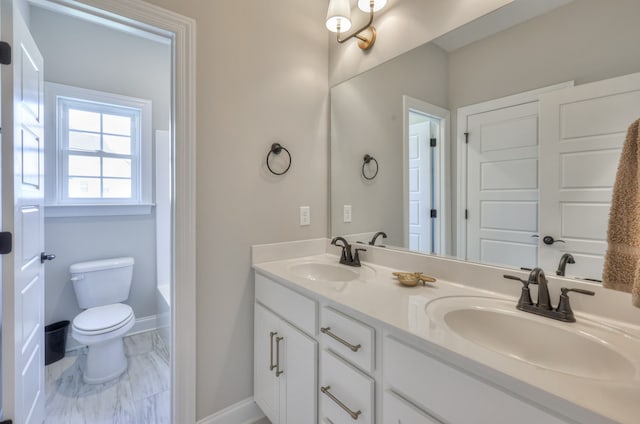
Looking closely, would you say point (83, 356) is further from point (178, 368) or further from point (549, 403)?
point (549, 403)

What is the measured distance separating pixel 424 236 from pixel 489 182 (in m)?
0.39

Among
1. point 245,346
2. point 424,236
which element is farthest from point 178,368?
point 424,236

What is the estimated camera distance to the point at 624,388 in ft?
1.79

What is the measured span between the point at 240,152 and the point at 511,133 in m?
A: 1.26

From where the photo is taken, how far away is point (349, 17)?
1.55 meters

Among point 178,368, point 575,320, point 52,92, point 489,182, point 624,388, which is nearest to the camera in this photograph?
point 624,388

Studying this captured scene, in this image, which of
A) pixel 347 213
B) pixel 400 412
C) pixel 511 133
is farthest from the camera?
pixel 347 213

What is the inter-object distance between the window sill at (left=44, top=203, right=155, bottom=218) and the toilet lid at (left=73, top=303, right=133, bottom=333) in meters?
0.77

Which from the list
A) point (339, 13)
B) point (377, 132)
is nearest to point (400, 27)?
point (339, 13)

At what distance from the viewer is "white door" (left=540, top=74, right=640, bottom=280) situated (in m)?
0.90

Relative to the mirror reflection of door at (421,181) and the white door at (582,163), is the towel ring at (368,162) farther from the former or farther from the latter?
the white door at (582,163)

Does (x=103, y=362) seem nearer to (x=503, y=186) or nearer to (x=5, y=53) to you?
(x=5, y=53)

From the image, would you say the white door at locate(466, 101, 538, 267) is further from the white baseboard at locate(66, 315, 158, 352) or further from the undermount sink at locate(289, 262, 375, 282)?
the white baseboard at locate(66, 315, 158, 352)

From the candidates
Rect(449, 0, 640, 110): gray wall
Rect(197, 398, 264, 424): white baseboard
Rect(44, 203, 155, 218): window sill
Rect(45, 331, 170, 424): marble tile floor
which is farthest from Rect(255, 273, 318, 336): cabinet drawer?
Rect(44, 203, 155, 218): window sill
